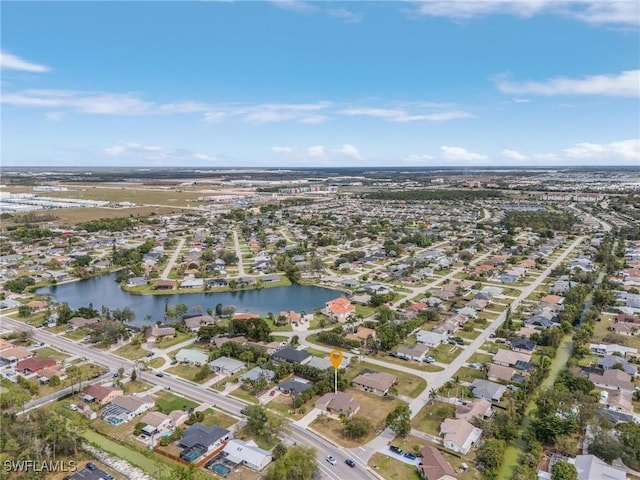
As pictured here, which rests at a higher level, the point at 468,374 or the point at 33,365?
the point at 33,365

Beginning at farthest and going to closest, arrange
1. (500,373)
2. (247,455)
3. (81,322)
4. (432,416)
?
1. (81,322)
2. (500,373)
3. (432,416)
4. (247,455)

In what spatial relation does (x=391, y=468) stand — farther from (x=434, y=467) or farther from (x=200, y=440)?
(x=200, y=440)

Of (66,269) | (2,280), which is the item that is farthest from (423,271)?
(2,280)

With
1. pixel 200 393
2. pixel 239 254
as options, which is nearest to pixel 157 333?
pixel 200 393

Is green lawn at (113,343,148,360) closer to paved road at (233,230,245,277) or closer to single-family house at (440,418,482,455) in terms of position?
paved road at (233,230,245,277)

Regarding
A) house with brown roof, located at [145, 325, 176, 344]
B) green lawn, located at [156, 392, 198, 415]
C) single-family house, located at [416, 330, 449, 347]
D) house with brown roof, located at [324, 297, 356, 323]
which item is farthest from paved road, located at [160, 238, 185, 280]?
single-family house, located at [416, 330, 449, 347]

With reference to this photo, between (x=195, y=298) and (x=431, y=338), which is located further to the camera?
(x=195, y=298)
